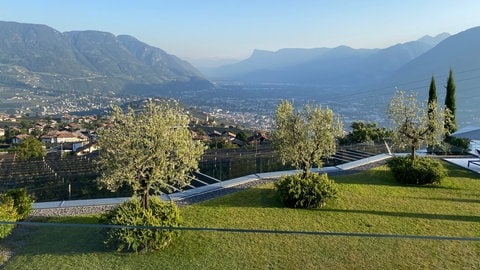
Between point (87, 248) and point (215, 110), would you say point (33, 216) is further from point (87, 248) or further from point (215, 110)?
point (215, 110)

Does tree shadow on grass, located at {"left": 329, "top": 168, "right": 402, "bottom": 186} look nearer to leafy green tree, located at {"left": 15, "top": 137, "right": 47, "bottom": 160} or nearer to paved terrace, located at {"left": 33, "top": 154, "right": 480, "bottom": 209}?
paved terrace, located at {"left": 33, "top": 154, "right": 480, "bottom": 209}

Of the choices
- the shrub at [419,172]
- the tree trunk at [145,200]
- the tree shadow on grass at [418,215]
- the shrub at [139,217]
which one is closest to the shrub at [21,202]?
the shrub at [139,217]

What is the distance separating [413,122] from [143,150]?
1011cm

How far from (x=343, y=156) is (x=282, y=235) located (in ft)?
51.7

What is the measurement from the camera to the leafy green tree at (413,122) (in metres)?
14.6

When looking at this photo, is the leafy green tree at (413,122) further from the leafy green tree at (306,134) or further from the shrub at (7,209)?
the shrub at (7,209)

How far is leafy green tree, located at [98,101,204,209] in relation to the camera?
8.88 metres

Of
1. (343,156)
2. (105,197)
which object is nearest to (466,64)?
(343,156)

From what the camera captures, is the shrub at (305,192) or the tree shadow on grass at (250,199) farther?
the tree shadow on grass at (250,199)

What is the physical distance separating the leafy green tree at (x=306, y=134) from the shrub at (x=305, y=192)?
87cm

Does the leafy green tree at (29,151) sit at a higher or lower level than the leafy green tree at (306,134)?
lower

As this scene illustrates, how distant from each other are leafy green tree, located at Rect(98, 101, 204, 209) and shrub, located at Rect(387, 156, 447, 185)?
26.2ft

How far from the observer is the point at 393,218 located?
1016 cm

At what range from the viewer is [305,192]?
434 inches
